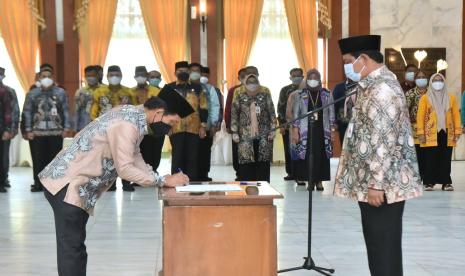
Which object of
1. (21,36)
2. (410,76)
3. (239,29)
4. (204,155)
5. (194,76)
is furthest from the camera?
(239,29)

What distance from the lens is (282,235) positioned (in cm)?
584

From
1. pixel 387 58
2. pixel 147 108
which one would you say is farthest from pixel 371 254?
pixel 387 58

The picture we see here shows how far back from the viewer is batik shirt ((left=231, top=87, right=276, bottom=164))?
27.1 ft

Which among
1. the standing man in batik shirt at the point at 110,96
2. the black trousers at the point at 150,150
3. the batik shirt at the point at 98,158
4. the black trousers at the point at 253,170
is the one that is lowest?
the black trousers at the point at 253,170

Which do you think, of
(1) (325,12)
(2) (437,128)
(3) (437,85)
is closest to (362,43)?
(3) (437,85)

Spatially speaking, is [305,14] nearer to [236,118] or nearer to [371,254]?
[236,118]

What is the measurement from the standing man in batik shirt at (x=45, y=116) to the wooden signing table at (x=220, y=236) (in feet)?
17.6

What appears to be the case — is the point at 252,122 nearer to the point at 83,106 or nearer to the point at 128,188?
the point at 128,188

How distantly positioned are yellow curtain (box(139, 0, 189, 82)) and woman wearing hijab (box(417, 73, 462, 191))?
6.27m

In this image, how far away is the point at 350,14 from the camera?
1412 cm

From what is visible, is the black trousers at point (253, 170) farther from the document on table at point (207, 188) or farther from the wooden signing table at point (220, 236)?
the wooden signing table at point (220, 236)

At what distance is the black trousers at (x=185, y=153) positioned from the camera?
8.45 meters

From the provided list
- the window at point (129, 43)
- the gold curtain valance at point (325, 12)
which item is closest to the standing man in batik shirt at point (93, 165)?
the window at point (129, 43)

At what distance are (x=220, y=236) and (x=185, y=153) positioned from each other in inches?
206
